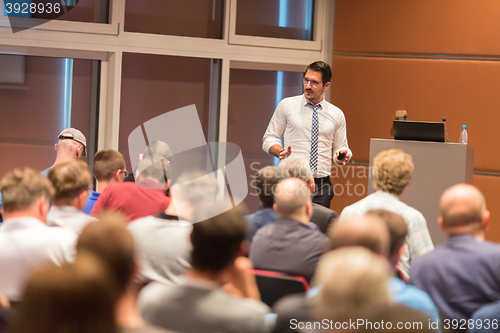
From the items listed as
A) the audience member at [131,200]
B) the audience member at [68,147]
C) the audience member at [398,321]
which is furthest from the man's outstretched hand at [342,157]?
the audience member at [398,321]

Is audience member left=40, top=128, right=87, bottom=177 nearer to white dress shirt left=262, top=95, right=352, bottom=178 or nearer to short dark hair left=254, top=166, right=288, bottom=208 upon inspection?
white dress shirt left=262, top=95, right=352, bottom=178

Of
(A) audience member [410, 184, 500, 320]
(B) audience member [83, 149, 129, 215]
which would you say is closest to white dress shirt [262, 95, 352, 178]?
(B) audience member [83, 149, 129, 215]

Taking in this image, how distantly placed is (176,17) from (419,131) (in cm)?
278

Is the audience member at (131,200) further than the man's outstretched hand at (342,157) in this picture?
No

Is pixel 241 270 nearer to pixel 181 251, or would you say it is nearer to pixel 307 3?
pixel 181 251

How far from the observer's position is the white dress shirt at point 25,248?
1836 mm

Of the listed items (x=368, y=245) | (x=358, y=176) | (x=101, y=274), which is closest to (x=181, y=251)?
(x=368, y=245)

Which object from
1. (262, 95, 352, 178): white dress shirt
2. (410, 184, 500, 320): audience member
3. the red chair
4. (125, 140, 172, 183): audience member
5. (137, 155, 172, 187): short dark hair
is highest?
(262, 95, 352, 178): white dress shirt

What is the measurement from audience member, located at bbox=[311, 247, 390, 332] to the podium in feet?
8.98

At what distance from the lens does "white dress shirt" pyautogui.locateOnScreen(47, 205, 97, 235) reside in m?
2.26

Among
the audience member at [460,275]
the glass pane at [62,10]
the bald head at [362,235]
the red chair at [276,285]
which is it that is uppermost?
the glass pane at [62,10]

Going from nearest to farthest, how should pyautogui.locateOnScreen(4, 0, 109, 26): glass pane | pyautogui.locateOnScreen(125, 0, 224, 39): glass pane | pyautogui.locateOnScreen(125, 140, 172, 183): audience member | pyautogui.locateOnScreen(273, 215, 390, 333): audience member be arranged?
pyautogui.locateOnScreen(273, 215, 390, 333): audience member → pyautogui.locateOnScreen(125, 140, 172, 183): audience member → pyautogui.locateOnScreen(4, 0, 109, 26): glass pane → pyautogui.locateOnScreen(125, 0, 224, 39): glass pane

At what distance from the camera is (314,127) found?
430 cm

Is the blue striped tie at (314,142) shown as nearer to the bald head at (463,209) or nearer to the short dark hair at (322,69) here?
the short dark hair at (322,69)
